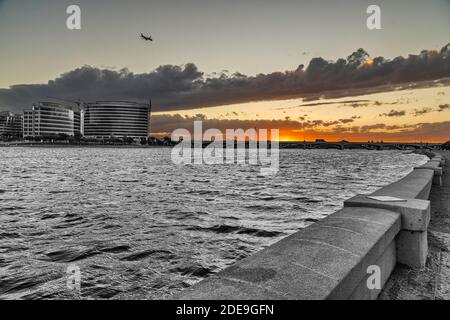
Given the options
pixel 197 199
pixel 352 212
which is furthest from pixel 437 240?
pixel 197 199

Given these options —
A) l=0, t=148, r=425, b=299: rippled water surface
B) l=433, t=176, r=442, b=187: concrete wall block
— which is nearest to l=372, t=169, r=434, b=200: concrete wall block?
l=0, t=148, r=425, b=299: rippled water surface

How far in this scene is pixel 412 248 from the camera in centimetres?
551

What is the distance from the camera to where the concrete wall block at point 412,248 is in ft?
17.9

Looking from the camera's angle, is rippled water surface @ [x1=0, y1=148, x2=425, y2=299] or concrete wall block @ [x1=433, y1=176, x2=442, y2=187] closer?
rippled water surface @ [x1=0, y1=148, x2=425, y2=299]

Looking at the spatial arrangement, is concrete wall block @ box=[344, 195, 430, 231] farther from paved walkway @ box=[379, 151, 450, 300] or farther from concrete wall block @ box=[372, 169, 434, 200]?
concrete wall block @ box=[372, 169, 434, 200]

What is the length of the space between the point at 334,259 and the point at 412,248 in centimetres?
249

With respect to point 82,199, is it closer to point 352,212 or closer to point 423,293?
point 352,212

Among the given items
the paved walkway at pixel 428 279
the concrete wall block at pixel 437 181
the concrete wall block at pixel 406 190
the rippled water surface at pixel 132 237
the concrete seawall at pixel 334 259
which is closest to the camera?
the concrete seawall at pixel 334 259

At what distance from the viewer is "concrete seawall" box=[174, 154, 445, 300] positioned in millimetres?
3199

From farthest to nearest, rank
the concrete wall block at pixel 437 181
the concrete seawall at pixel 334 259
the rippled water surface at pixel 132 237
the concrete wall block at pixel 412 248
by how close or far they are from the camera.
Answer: the concrete wall block at pixel 437 181, the rippled water surface at pixel 132 237, the concrete wall block at pixel 412 248, the concrete seawall at pixel 334 259

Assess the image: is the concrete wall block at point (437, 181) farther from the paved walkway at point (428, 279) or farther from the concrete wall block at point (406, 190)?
the paved walkway at point (428, 279)

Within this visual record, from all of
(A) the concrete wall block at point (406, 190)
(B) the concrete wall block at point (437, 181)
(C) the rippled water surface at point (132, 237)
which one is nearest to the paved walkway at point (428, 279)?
(A) the concrete wall block at point (406, 190)
